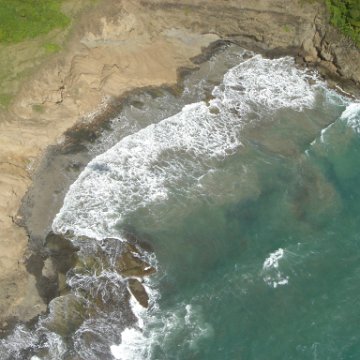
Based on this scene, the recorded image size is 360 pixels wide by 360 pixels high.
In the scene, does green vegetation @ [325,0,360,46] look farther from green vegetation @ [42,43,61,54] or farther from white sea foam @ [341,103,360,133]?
green vegetation @ [42,43,61,54]

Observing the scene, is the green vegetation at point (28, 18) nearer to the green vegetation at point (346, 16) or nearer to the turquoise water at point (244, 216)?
the turquoise water at point (244, 216)

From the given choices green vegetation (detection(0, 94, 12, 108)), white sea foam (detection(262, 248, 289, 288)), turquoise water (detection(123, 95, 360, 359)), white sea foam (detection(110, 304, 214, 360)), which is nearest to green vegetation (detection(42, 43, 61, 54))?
green vegetation (detection(0, 94, 12, 108))

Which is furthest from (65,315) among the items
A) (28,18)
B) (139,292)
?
(28,18)

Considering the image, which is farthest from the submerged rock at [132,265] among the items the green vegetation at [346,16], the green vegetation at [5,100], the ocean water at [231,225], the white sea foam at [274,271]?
the green vegetation at [346,16]

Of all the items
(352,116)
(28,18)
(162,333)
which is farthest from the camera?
(352,116)

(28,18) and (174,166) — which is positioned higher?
(28,18)

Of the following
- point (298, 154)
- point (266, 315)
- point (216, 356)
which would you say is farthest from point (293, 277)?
point (298, 154)

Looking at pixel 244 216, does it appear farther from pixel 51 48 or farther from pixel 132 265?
pixel 51 48
